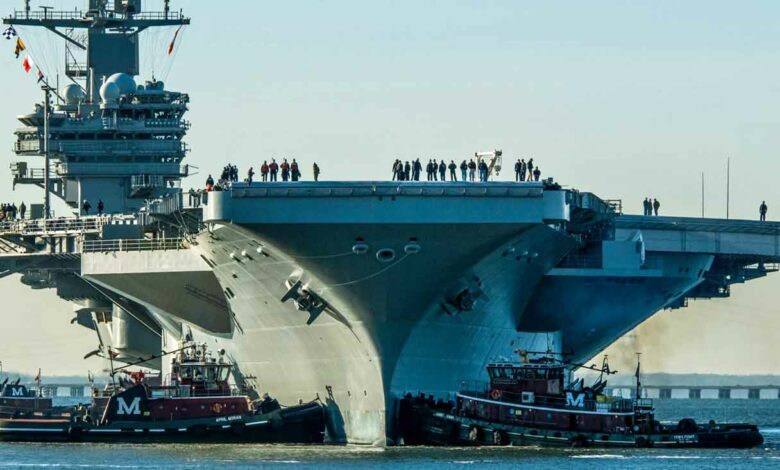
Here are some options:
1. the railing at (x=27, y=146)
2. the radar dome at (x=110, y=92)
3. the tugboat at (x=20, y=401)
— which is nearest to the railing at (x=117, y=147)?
the railing at (x=27, y=146)

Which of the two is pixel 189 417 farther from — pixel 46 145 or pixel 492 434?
pixel 46 145

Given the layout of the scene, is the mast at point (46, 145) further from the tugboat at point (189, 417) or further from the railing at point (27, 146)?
the tugboat at point (189, 417)

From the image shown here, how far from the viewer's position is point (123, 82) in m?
66.4

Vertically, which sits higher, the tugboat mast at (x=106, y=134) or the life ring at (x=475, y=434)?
the tugboat mast at (x=106, y=134)

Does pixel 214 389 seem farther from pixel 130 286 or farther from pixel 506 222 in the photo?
pixel 506 222

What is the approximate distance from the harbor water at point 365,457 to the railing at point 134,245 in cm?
571

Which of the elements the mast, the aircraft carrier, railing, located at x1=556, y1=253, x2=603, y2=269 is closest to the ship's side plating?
the aircraft carrier

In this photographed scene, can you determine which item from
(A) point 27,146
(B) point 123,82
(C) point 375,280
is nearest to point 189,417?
(C) point 375,280

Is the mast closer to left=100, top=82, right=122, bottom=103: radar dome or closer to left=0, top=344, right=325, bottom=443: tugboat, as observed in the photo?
left=100, top=82, right=122, bottom=103: radar dome

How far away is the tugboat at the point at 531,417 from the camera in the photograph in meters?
41.9

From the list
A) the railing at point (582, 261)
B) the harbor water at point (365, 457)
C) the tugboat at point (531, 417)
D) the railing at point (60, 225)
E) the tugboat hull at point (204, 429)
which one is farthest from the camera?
the railing at point (60, 225)

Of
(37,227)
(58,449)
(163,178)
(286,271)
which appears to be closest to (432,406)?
(286,271)

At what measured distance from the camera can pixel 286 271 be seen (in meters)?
41.4

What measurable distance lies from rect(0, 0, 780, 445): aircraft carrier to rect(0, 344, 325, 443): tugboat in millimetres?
773
